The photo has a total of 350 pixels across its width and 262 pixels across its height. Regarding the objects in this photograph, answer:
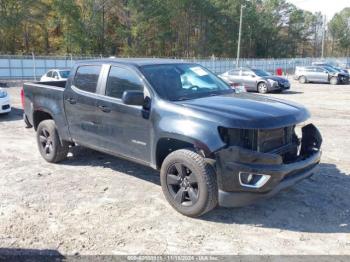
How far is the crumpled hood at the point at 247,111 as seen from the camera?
13.9 feet

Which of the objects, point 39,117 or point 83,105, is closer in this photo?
point 83,105

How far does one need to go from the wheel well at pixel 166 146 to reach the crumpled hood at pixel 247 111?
1.60ft

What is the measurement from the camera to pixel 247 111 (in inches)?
174

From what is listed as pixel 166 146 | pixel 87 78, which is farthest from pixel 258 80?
pixel 166 146

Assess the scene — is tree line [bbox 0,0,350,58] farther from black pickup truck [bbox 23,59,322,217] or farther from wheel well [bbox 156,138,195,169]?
wheel well [bbox 156,138,195,169]

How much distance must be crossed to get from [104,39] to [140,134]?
5120cm

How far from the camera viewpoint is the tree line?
166 ft

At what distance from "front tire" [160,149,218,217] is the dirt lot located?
17 centimetres

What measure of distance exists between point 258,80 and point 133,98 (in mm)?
18497

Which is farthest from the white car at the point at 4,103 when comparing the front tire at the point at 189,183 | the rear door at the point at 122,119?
the front tire at the point at 189,183

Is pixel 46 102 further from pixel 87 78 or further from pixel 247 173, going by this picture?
pixel 247 173

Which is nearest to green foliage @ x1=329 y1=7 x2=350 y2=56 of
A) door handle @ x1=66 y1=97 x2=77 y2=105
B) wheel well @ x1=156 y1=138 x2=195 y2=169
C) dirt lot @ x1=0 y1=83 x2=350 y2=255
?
dirt lot @ x1=0 y1=83 x2=350 y2=255

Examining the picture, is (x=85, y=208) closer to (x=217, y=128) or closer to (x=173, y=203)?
(x=173, y=203)

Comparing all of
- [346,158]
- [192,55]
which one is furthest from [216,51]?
[346,158]
